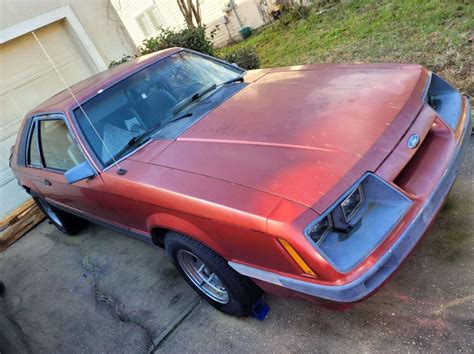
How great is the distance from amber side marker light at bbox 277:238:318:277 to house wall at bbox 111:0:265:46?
11.5m

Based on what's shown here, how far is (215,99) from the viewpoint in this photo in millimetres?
3121

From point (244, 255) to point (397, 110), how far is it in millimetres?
1213

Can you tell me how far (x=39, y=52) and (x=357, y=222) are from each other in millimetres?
6295

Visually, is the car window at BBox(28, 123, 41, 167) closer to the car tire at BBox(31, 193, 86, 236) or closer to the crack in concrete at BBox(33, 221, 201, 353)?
the car tire at BBox(31, 193, 86, 236)

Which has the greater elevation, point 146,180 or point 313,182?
→ point 146,180

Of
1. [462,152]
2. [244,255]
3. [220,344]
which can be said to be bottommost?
[220,344]

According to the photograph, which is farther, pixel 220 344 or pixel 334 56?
pixel 334 56

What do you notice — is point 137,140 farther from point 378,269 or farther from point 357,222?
point 378,269

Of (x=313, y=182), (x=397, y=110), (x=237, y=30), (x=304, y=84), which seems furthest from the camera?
(x=237, y=30)

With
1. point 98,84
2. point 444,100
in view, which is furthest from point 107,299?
point 444,100

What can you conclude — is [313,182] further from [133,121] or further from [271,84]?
[133,121]

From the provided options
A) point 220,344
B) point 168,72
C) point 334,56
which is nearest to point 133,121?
point 168,72

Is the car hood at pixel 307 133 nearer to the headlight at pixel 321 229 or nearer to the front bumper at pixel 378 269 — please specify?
the headlight at pixel 321 229

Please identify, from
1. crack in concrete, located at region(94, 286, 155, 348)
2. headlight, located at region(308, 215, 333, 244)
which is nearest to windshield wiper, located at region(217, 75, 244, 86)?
headlight, located at region(308, 215, 333, 244)
